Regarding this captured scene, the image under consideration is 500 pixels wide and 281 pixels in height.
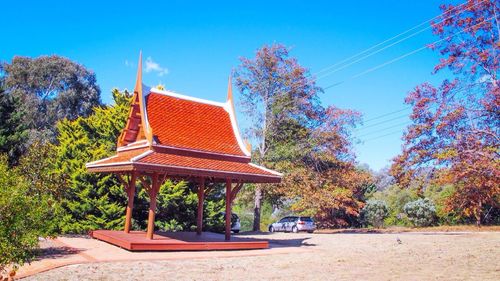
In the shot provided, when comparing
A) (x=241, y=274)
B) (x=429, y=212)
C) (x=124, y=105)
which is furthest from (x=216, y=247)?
(x=429, y=212)

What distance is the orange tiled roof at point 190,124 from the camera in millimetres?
13900

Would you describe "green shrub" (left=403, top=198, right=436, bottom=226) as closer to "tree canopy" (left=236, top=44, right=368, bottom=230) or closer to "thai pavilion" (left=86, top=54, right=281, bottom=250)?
"tree canopy" (left=236, top=44, right=368, bottom=230)

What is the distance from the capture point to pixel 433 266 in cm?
1079

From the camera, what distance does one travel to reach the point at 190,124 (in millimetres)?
15070

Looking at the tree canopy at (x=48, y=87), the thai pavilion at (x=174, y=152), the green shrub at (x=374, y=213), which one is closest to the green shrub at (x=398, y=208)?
the green shrub at (x=374, y=213)

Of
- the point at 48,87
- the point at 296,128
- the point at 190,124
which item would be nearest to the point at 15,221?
the point at 190,124

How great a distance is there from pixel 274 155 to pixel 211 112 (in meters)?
9.44

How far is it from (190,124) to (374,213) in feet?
87.5

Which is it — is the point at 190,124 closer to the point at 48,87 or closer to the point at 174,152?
the point at 174,152

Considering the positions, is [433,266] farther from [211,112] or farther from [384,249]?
[211,112]

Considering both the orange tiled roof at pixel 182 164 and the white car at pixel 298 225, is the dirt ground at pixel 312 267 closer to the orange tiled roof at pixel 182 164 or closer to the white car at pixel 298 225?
the orange tiled roof at pixel 182 164

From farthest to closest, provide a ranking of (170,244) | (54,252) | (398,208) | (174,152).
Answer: (398,208) < (174,152) < (170,244) < (54,252)

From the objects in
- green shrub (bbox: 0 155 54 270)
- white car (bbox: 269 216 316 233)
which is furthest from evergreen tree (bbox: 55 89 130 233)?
white car (bbox: 269 216 316 233)

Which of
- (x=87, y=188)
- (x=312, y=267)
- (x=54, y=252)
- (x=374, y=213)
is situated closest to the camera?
(x=312, y=267)
